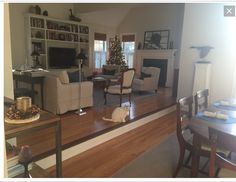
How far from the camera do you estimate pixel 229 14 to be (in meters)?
Answer: 4.25

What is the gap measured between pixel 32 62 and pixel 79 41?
2077mm

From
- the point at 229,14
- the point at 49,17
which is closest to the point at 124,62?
the point at 49,17

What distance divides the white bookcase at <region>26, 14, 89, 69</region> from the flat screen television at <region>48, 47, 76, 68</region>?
0.55ft

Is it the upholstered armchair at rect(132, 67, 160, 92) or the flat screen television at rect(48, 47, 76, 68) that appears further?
the flat screen television at rect(48, 47, 76, 68)

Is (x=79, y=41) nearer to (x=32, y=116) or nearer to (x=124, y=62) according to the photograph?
(x=124, y=62)

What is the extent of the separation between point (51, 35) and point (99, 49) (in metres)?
2.46

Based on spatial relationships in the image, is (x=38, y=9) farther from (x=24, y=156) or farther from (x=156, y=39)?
(x=24, y=156)

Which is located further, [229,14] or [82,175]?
[229,14]

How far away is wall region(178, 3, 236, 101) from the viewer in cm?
438

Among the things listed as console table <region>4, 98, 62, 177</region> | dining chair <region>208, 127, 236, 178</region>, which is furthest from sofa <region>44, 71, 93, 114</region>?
dining chair <region>208, 127, 236, 178</region>

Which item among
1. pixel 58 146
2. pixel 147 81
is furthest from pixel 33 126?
pixel 147 81

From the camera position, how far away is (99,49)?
29.8 feet

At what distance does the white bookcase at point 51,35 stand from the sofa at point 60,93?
2.90 m

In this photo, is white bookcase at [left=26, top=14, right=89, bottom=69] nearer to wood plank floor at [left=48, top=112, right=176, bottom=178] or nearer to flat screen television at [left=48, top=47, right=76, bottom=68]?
flat screen television at [left=48, top=47, right=76, bottom=68]
